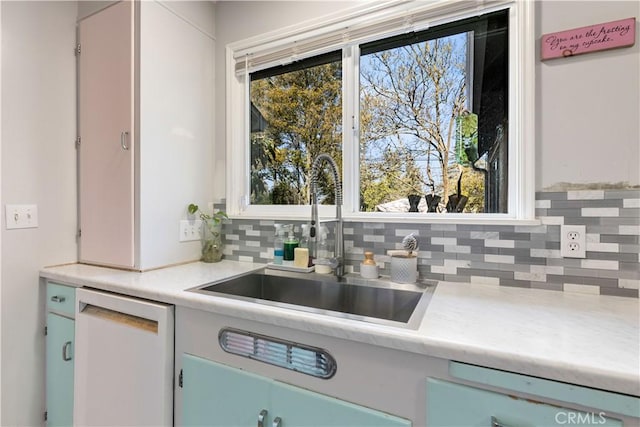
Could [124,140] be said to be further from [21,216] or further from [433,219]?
[433,219]

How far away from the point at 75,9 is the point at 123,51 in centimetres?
52

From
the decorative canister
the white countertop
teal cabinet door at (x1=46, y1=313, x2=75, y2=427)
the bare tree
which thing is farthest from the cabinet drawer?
the bare tree

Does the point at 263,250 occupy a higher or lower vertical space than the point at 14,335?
higher

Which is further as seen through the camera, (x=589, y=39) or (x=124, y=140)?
(x=124, y=140)

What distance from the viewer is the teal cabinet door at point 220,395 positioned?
95 centimetres

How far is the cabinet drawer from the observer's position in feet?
4.57

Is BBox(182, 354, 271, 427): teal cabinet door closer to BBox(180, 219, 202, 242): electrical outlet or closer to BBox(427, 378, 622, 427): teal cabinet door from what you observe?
BBox(427, 378, 622, 427): teal cabinet door

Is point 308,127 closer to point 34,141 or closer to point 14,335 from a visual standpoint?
point 34,141

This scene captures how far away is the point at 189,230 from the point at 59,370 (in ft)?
2.80

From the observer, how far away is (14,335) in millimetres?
1430

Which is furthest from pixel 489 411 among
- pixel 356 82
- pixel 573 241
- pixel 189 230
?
pixel 189 230

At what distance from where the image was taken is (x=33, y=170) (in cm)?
149

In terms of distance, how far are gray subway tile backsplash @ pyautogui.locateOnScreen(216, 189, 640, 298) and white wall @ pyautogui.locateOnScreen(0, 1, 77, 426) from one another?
1558 mm

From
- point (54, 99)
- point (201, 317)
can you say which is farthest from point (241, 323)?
point (54, 99)
